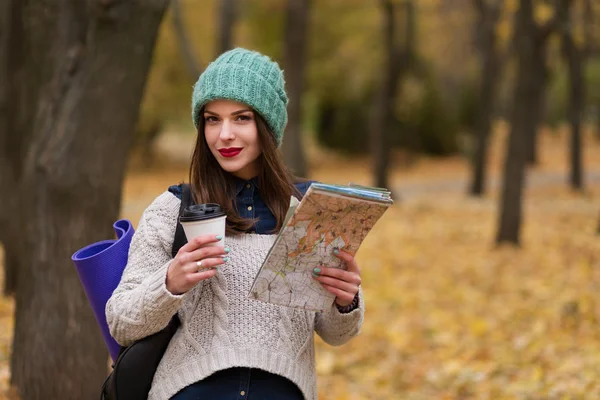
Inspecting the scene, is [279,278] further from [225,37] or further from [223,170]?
[225,37]

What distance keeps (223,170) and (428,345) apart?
4.55 meters

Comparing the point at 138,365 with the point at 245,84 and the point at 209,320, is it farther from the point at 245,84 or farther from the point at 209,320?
the point at 245,84

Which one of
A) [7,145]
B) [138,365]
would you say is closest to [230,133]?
[138,365]

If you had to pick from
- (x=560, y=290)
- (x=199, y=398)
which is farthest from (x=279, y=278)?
(x=560, y=290)

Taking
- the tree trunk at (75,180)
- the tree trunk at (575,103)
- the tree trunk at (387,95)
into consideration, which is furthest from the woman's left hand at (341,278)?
the tree trunk at (575,103)

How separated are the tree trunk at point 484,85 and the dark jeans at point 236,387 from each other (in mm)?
15296

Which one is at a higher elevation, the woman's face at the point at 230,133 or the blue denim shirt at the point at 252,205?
the woman's face at the point at 230,133

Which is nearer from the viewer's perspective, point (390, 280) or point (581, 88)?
point (390, 280)

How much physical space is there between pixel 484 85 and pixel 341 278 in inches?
634

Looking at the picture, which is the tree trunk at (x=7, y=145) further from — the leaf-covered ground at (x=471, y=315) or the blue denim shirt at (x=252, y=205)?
the blue denim shirt at (x=252, y=205)

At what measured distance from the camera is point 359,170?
87.6 feet

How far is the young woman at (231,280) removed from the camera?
2115 millimetres

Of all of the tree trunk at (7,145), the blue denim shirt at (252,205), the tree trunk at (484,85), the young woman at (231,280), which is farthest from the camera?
the tree trunk at (484,85)

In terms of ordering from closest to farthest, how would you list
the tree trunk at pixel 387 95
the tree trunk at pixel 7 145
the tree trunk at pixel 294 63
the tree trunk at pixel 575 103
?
the tree trunk at pixel 7 145, the tree trunk at pixel 294 63, the tree trunk at pixel 387 95, the tree trunk at pixel 575 103
